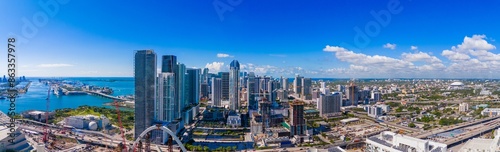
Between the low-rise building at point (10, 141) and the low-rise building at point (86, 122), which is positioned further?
the low-rise building at point (86, 122)

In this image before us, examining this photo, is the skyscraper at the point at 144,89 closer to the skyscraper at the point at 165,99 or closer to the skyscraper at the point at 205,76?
the skyscraper at the point at 165,99

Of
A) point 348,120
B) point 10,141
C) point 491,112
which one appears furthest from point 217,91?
point 491,112

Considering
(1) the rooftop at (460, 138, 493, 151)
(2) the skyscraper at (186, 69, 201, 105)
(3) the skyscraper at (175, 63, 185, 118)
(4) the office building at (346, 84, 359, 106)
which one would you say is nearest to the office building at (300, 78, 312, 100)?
(4) the office building at (346, 84, 359, 106)

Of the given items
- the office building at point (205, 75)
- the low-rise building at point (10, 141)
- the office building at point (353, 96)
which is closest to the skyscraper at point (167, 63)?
the low-rise building at point (10, 141)

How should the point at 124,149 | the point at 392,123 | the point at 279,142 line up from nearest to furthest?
the point at 124,149
the point at 279,142
the point at 392,123

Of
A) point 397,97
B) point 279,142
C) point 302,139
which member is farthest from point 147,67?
point 397,97

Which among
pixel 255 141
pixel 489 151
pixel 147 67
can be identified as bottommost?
pixel 255 141

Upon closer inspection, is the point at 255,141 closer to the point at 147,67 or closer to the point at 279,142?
the point at 279,142
